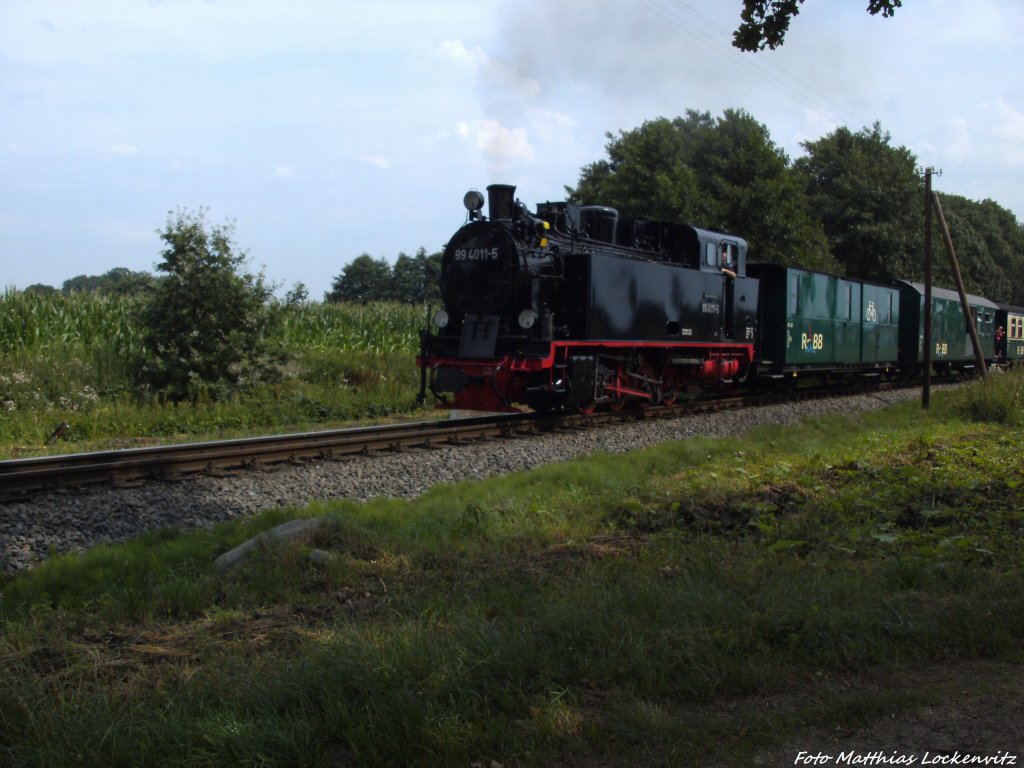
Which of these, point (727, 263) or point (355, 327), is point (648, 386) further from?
point (355, 327)

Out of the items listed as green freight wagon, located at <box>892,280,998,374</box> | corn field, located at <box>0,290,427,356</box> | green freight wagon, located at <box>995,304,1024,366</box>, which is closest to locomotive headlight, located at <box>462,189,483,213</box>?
corn field, located at <box>0,290,427,356</box>

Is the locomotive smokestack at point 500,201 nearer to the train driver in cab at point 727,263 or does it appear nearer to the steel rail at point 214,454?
the steel rail at point 214,454

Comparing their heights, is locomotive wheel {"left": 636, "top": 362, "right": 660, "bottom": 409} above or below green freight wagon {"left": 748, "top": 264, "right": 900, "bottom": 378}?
below

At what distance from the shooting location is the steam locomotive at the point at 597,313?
12.4 meters

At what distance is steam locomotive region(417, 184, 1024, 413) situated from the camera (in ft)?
40.7

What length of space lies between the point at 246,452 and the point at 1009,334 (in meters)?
30.3

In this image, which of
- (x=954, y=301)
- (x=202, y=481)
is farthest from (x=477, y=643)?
(x=954, y=301)

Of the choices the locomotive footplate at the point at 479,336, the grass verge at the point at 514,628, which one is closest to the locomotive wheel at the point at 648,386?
the locomotive footplate at the point at 479,336

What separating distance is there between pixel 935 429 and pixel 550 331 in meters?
5.81

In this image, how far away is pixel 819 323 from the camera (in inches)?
754

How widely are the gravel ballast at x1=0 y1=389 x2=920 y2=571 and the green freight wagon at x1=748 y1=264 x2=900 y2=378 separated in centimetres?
636

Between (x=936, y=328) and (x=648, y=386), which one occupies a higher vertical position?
(x=936, y=328)

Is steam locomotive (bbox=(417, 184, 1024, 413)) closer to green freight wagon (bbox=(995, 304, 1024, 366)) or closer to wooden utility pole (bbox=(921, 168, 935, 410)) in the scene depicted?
wooden utility pole (bbox=(921, 168, 935, 410))

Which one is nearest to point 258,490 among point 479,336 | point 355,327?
point 479,336
